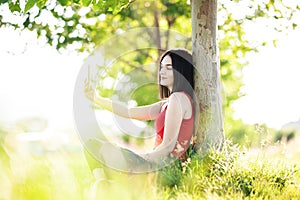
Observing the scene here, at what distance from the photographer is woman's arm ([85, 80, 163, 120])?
12.9ft

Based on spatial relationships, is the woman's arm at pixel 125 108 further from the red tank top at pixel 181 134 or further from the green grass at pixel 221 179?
the green grass at pixel 221 179

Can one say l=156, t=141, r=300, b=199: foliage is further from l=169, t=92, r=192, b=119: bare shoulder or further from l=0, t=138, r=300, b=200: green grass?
l=169, t=92, r=192, b=119: bare shoulder

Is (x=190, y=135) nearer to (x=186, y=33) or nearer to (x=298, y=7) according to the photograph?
(x=298, y=7)

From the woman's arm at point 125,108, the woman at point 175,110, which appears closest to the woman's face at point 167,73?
the woman at point 175,110

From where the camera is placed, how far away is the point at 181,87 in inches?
141

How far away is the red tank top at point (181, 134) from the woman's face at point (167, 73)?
181mm

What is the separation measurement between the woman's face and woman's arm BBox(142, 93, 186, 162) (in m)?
0.20

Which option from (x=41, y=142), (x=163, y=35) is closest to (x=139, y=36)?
(x=163, y=35)

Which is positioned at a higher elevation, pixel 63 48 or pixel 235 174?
pixel 63 48

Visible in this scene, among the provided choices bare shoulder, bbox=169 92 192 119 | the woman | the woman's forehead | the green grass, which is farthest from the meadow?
the woman's forehead

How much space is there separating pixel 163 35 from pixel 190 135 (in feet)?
15.8

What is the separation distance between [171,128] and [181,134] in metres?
0.15

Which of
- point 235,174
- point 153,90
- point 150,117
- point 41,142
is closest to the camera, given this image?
point 41,142

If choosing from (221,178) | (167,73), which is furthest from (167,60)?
(221,178)
